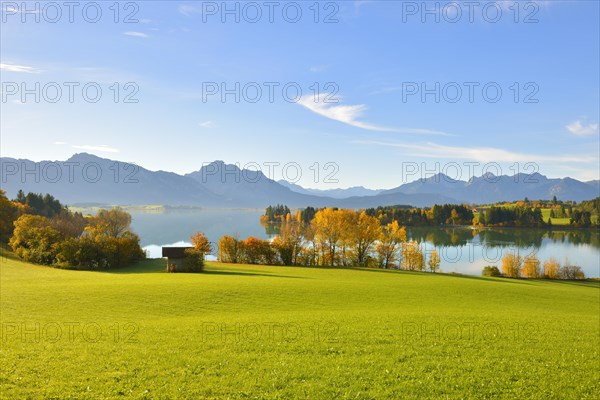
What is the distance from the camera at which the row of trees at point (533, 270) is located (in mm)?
83137

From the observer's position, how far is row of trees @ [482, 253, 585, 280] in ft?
273

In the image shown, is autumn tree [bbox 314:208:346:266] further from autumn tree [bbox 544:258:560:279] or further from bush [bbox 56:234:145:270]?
autumn tree [bbox 544:258:560:279]

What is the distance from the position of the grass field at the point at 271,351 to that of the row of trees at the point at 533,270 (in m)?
60.8

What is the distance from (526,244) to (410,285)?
125743 mm

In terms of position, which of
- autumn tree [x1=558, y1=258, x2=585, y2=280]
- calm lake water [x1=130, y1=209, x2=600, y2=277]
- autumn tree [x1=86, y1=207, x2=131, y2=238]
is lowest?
autumn tree [x1=558, y1=258, x2=585, y2=280]

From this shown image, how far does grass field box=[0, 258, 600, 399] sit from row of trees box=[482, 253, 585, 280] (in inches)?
2395

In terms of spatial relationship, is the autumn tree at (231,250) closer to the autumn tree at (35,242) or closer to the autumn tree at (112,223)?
the autumn tree at (35,242)

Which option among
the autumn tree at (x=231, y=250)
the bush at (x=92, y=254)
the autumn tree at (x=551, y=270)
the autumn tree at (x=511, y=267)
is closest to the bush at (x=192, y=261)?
the bush at (x=92, y=254)

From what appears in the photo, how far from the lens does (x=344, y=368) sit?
48.9 ft

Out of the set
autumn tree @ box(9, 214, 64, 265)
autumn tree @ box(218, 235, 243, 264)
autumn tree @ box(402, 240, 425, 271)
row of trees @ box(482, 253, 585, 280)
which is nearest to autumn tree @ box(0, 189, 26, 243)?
autumn tree @ box(9, 214, 64, 265)

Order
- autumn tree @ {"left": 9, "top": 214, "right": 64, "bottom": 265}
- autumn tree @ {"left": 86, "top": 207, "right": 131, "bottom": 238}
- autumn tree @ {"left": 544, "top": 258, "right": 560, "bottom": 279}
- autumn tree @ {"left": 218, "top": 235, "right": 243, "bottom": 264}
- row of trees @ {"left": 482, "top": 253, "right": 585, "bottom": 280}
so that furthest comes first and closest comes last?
autumn tree @ {"left": 86, "top": 207, "right": 131, "bottom": 238} < autumn tree @ {"left": 218, "top": 235, "right": 243, "bottom": 264} < autumn tree @ {"left": 544, "top": 258, "right": 560, "bottom": 279} < row of trees @ {"left": 482, "top": 253, "right": 585, "bottom": 280} < autumn tree @ {"left": 9, "top": 214, "right": 64, "bottom": 265}

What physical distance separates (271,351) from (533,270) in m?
90.3

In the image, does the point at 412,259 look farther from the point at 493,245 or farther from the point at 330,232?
the point at 493,245

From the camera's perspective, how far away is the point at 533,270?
291 feet
